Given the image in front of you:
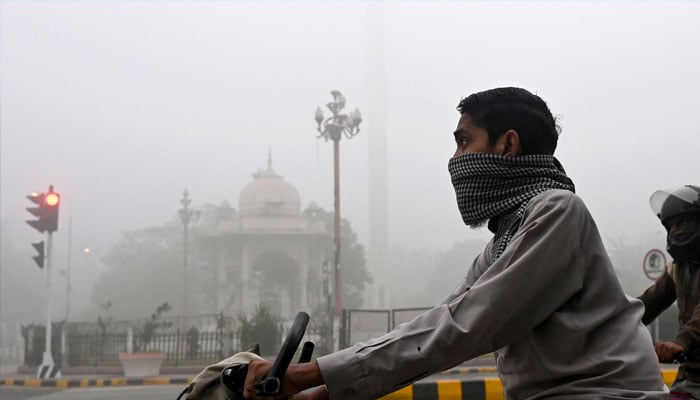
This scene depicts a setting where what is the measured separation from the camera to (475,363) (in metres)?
18.0

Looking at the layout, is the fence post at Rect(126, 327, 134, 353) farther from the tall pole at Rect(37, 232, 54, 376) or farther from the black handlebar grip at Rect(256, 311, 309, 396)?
the black handlebar grip at Rect(256, 311, 309, 396)

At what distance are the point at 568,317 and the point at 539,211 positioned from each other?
0.21 m

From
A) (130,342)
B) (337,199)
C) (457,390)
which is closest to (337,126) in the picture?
(337,199)

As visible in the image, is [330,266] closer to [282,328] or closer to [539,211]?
[282,328]

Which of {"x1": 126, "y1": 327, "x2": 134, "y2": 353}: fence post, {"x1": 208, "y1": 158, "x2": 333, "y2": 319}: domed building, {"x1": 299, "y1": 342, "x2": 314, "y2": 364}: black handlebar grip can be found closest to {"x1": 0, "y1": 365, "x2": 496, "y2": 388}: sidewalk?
{"x1": 126, "y1": 327, "x2": 134, "y2": 353}: fence post

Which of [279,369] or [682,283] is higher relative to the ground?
[682,283]

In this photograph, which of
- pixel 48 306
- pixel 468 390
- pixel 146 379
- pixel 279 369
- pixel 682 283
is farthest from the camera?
pixel 48 306

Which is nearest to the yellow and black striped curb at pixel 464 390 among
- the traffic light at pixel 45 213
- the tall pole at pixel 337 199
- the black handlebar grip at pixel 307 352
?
the black handlebar grip at pixel 307 352

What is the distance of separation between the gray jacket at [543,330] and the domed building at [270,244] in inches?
1757

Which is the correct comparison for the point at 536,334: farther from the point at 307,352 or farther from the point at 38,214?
the point at 38,214

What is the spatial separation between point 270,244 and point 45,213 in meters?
32.9

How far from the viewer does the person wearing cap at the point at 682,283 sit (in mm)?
2502

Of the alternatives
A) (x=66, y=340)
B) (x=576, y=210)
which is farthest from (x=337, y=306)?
(x=576, y=210)

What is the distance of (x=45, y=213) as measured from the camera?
14211mm
